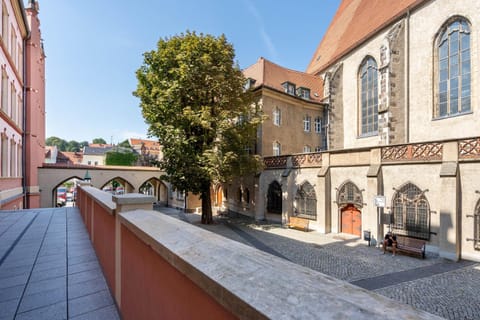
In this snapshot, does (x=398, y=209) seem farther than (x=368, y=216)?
No

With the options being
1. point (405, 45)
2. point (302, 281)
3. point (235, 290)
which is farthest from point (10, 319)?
point (405, 45)

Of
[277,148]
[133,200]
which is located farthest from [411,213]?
[133,200]

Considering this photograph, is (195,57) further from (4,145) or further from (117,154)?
(117,154)

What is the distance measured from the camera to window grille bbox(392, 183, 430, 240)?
12406 mm

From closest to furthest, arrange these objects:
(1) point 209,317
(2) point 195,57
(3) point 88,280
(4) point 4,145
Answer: (1) point 209,317 → (3) point 88,280 → (4) point 4,145 → (2) point 195,57

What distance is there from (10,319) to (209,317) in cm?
355

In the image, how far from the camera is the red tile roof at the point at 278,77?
81.7 ft

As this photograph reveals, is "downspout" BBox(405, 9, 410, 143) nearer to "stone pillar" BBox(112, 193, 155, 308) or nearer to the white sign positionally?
the white sign

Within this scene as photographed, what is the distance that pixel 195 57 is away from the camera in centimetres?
1617

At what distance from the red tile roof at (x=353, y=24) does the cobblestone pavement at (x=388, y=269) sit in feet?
58.0

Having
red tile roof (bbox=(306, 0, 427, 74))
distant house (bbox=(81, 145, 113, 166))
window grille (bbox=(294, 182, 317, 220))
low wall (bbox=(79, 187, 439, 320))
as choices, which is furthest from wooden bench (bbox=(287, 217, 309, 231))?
distant house (bbox=(81, 145, 113, 166))

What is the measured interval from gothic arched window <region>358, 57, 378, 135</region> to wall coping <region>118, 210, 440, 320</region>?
22.8m

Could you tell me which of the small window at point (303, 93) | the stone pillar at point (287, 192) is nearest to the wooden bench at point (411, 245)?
the stone pillar at point (287, 192)

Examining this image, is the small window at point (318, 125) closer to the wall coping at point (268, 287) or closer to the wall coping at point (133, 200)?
the wall coping at point (133, 200)
